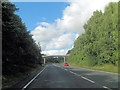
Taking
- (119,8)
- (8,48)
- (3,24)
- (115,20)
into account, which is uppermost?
(119,8)

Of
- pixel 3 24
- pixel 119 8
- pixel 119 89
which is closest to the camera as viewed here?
pixel 119 89

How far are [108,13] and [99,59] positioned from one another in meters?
13.7

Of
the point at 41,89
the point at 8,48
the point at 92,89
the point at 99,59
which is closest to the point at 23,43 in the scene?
the point at 8,48

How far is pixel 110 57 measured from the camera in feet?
112

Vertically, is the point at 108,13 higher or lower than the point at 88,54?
higher

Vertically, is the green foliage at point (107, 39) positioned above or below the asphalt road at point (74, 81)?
above

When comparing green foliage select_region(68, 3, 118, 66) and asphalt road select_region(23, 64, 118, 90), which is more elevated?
green foliage select_region(68, 3, 118, 66)

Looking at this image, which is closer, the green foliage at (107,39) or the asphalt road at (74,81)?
the asphalt road at (74,81)

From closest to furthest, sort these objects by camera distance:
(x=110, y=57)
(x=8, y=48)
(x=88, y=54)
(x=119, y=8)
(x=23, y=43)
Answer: (x=8, y=48)
(x=23, y=43)
(x=119, y=8)
(x=110, y=57)
(x=88, y=54)

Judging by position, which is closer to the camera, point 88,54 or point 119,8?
point 119,8

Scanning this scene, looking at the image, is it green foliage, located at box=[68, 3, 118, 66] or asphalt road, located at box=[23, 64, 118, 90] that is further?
green foliage, located at box=[68, 3, 118, 66]

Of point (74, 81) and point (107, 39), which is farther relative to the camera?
point (107, 39)

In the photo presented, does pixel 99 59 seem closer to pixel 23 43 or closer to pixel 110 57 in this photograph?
pixel 110 57

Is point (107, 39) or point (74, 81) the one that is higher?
point (107, 39)
